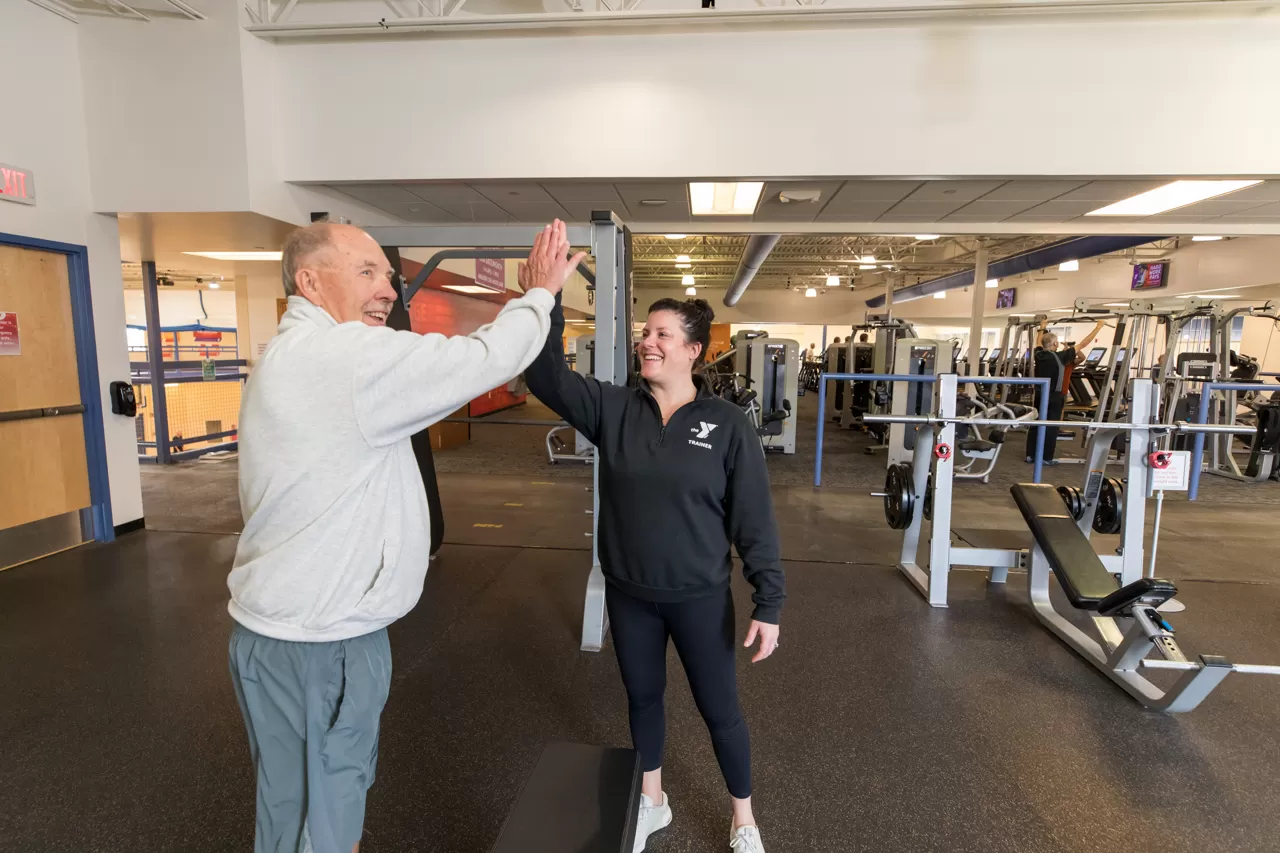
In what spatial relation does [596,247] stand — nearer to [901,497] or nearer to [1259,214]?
[901,497]

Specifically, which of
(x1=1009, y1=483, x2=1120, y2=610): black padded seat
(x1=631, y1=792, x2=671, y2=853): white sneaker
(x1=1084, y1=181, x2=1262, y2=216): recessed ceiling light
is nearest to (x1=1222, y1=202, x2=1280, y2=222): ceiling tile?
(x1=1084, y1=181, x2=1262, y2=216): recessed ceiling light

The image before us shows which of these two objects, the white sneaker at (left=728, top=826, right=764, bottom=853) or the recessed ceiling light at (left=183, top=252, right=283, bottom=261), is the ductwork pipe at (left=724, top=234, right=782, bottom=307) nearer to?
the recessed ceiling light at (left=183, top=252, right=283, bottom=261)

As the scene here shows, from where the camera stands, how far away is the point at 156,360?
6.23 metres

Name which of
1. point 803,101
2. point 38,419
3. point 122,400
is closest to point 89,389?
point 122,400

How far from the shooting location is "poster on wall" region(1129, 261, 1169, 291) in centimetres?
1102

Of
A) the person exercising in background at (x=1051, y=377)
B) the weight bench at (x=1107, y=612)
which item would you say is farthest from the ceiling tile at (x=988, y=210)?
the weight bench at (x=1107, y=612)

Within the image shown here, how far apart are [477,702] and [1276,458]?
26.6ft

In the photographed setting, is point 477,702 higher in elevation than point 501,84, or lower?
lower

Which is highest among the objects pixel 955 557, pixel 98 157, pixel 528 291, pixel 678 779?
pixel 98 157

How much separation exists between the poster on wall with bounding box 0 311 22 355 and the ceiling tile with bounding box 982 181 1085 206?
643 centimetres

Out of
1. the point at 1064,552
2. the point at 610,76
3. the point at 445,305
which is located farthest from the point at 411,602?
the point at 445,305

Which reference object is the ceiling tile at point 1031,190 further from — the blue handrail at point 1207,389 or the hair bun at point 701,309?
the hair bun at point 701,309

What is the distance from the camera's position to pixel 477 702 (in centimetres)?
234

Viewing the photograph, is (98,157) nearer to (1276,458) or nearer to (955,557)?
A: (955,557)
